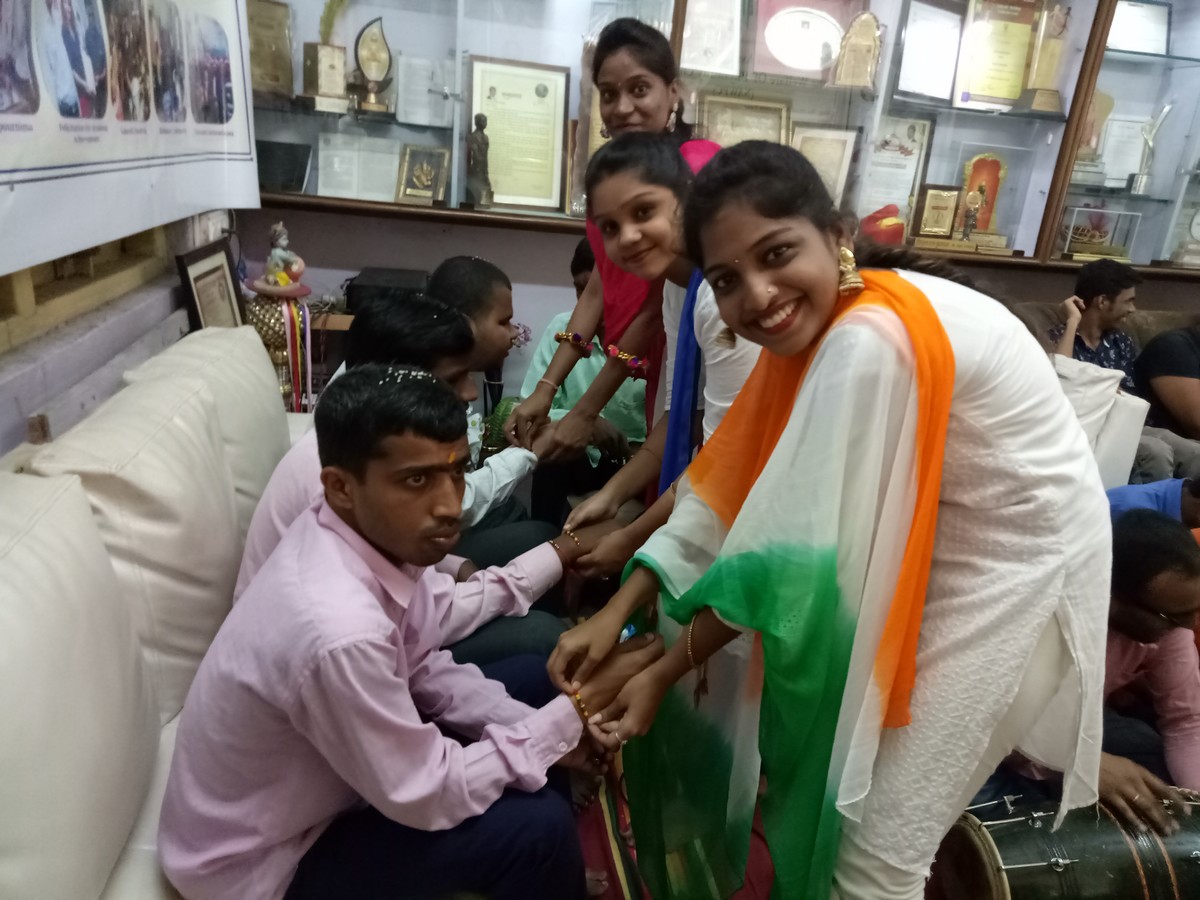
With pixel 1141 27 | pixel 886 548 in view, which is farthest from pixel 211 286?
pixel 1141 27

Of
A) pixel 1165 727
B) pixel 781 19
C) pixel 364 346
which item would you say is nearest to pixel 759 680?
pixel 364 346

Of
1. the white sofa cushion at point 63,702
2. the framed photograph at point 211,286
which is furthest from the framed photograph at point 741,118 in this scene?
the white sofa cushion at point 63,702

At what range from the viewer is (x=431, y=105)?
287 centimetres

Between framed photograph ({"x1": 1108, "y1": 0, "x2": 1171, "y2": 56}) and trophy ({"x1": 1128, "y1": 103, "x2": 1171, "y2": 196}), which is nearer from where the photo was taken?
framed photograph ({"x1": 1108, "y1": 0, "x2": 1171, "y2": 56})

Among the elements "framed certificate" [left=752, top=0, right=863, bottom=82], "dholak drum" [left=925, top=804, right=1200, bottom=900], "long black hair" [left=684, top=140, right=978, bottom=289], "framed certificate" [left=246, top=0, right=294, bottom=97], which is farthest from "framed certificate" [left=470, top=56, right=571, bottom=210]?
"dholak drum" [left=925, top=804, right=1200, bottom=900]

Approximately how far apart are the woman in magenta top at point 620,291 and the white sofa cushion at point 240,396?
0.55 metres

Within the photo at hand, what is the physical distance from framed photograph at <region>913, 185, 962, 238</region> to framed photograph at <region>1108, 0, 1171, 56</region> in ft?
2.84

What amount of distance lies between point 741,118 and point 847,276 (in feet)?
7.81

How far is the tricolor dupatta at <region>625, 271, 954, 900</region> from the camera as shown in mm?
854

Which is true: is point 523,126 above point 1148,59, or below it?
below

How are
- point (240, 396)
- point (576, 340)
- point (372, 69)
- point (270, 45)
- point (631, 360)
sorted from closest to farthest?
point (240, 396), point (631, 360), point (576, 340), point (270, 45), point (372, 69)

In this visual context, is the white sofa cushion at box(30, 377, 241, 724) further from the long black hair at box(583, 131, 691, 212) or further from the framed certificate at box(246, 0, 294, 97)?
the framed certificate at box(246, 0, 294, 97)

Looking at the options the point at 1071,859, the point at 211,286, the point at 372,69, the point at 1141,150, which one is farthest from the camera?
the point at 1141,150

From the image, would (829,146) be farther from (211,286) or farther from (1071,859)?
(1071,859)
